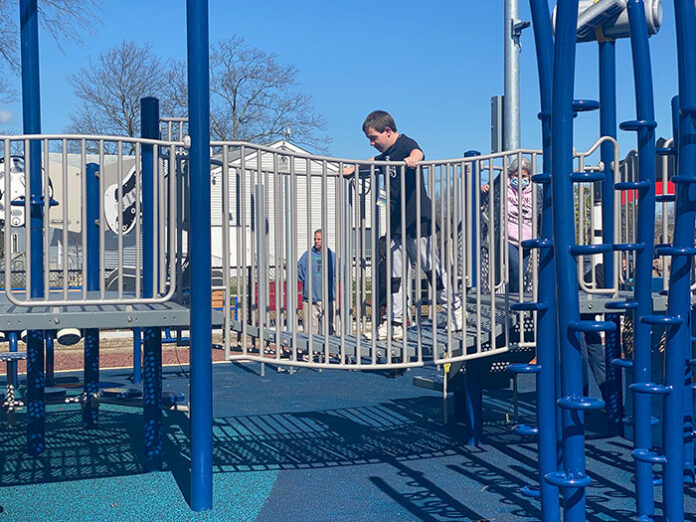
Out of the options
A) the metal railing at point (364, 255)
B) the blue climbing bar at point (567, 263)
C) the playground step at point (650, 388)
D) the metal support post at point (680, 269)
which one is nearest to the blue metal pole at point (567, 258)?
the blue climbing bar at point (567, 263)

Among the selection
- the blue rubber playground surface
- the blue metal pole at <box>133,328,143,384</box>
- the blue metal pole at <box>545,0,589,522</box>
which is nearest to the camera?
the blue metal pole at <box>545,0,589,522</box>

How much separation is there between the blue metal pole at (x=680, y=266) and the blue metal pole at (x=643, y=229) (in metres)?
0.08

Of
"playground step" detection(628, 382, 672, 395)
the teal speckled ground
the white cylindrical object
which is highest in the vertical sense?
"playground step" detection(628, 382, 672, 395)

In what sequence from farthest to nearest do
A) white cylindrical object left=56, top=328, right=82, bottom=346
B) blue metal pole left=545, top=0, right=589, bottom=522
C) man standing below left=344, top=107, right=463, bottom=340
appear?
white cylindrical object left=56, top=328, right=82, bottom=346 → man standing below left=344, top=107, right=463, bottom=340 → blue metal pole left=545, top=0, right=589, bottom=522

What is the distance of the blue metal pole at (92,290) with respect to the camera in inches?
271

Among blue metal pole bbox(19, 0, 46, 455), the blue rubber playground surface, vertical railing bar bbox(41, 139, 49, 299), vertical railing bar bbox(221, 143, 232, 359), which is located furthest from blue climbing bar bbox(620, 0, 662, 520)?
blue metal pole bbox(19, 0, 46, 455)

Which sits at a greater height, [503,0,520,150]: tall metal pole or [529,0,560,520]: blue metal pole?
[503,0,520,150]: tall metal pole

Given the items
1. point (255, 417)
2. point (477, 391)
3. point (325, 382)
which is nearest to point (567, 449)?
point (477, 391)

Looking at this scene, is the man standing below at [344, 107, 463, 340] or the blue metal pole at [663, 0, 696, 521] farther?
the man standing below at [344, 107, 463, 340]

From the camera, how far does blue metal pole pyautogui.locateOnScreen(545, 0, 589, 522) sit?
8.11ft

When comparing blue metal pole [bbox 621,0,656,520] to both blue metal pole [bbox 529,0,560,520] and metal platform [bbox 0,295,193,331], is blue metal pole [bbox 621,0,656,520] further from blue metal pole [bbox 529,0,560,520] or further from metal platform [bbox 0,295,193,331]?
metal platform [bbox 0,295,193,331]

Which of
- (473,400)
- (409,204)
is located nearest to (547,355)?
(409,204)

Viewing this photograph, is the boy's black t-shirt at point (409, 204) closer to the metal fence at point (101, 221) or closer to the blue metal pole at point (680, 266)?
the metal fence at point (101, 221)

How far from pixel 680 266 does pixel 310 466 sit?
446cm
